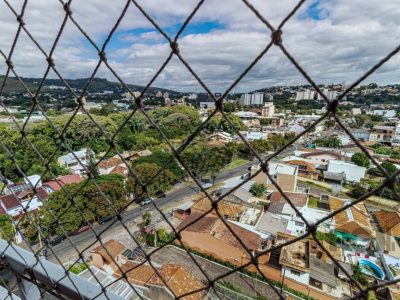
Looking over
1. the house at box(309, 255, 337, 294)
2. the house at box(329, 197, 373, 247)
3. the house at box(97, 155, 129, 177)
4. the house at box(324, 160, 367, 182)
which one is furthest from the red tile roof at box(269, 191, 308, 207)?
the house at box(97, 155, 129, 177)

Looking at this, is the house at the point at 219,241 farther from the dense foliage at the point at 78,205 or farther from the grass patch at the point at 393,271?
the grass patch at the point at 393,271

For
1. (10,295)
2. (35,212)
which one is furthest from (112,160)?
(10,295)

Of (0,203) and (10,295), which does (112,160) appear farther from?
(10,295)

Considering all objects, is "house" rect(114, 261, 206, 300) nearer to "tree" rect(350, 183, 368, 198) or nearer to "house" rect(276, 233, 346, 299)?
"house" rect(276, 233, 346, 299)

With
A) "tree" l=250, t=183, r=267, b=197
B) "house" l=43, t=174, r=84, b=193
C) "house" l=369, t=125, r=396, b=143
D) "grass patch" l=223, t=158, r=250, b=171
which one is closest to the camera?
"house" l=43, t=174, r=84, b=193

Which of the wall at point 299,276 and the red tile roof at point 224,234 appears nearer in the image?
the wall at point 299,276

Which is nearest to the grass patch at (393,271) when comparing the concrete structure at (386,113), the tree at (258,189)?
the tree at (258,189)

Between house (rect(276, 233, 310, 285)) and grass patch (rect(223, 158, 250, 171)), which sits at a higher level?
house (rect(276, 233, 310, 285))
